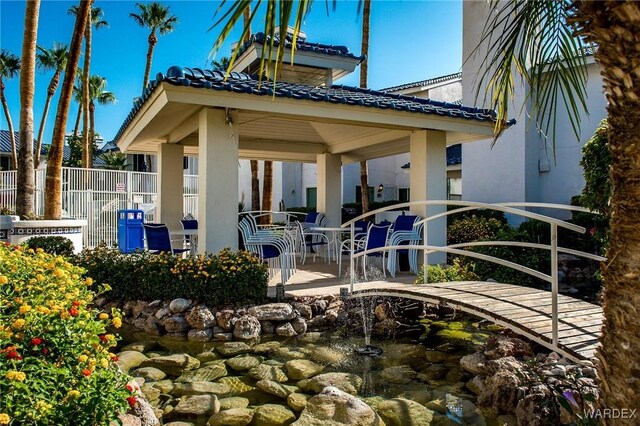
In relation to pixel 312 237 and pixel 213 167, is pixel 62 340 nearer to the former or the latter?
pixel 213 167

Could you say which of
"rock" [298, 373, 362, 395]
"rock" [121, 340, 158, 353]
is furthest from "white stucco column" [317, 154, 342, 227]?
"rock" [298, 373, 362, 395]

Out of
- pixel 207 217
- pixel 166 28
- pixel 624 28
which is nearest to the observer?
pixel 624 28

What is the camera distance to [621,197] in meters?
2.37

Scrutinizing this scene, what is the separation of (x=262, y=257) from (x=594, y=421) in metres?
6.21

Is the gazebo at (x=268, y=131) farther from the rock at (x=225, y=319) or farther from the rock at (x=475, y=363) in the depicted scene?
the rock at (x=475, y=363)

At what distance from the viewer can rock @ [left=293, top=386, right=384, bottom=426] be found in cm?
440

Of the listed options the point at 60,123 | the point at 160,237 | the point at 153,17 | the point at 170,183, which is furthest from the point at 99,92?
the point at 160,237

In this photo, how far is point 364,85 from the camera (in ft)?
57.1

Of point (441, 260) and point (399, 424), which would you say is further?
point (441, 260)

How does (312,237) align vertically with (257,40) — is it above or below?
below

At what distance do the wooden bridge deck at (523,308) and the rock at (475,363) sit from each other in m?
0.60

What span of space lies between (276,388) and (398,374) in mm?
1539

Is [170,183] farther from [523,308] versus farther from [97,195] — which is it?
[523,308]

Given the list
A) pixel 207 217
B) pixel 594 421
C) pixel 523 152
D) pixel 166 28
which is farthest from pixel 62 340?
pixel 166 28
